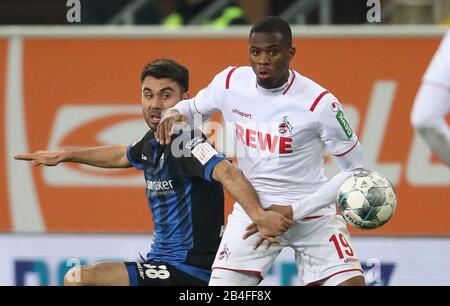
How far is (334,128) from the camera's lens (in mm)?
5441

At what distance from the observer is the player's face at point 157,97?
5.93m

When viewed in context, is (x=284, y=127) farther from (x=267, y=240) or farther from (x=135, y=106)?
(x=135, y=106)

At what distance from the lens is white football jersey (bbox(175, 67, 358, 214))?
5480 mm

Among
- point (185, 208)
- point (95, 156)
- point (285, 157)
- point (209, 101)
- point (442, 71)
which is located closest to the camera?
point (442, 71)

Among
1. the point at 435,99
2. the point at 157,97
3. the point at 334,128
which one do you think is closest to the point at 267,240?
the point at 334,128

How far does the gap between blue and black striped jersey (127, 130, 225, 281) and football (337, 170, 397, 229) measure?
746mm

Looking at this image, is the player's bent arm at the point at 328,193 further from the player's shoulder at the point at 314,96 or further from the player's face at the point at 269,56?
the player's face at the point at 269,56

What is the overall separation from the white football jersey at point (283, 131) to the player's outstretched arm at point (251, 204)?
0.64ft

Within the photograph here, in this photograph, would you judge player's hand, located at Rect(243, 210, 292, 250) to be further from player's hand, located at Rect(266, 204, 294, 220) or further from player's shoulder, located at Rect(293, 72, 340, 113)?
player's shoulder, located at Rect(293, 72, 340, 113)

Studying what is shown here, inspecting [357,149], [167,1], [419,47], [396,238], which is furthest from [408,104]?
[357,149]

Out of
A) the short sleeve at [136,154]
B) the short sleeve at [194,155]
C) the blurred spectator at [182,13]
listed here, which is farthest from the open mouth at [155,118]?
the blurred spectator at [182,13]

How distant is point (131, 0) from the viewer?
9.73 metres

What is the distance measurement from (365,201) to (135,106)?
12.4ft

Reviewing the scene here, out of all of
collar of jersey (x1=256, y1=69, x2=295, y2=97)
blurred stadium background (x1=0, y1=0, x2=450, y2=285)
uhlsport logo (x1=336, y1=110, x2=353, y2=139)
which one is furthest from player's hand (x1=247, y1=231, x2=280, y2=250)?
blurred stadium background (x1=0, y1=0, x2=450, y2=285)
